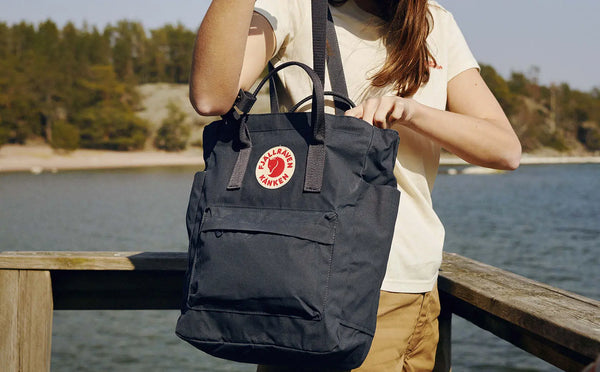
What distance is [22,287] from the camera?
183 centimetres

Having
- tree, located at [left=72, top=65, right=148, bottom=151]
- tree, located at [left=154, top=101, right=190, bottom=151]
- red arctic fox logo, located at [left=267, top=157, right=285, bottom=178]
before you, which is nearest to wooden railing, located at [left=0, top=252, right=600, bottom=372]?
red arctic fox logo, located at [left=267, top=157, right=285, bottom=178]

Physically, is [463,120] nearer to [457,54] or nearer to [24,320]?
[457,54]

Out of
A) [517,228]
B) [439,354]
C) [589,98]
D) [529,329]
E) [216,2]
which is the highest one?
[589,98]

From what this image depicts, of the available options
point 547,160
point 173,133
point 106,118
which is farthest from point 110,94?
point 547,160

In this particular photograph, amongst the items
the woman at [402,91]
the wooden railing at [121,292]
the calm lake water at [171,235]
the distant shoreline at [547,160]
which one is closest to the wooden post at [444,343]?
the wooden railing at [121,292]

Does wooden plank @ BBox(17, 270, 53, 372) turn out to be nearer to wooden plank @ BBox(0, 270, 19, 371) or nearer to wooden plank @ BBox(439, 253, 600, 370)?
wooden plank @ BBox(0, 270, 19, 371)

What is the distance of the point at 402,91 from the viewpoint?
1.37 meters

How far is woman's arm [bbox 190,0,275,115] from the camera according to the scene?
1.20 metres

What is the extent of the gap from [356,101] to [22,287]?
3.82ft

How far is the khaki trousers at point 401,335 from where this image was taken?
1.28m

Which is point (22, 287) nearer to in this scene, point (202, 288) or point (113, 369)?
point (202, 288)

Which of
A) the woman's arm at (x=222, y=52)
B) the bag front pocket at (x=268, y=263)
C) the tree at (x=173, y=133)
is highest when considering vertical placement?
the woman's arm at (x=222, y=52)

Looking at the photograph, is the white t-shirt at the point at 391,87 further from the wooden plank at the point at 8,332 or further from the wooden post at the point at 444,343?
the wooden plank at the point at 8,332

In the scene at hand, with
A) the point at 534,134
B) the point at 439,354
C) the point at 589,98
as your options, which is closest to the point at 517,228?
the point at 439,354
